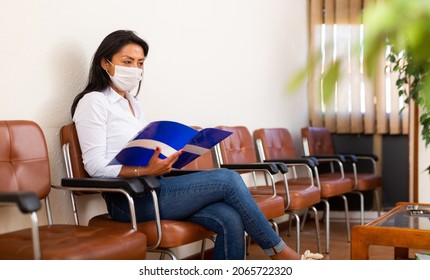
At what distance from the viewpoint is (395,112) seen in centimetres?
505

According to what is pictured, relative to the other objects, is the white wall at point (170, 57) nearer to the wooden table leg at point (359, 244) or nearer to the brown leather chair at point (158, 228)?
the brown leather chair at point (158, 228)

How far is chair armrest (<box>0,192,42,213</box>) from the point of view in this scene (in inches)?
54.9

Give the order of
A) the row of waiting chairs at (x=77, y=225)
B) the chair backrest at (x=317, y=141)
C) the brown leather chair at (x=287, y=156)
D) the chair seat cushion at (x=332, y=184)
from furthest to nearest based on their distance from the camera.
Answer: the chair backrest at (x=317, y=141), the chair seat cushion at (x=332, y=184), the brown leather chair at (x=287, y=156), the row of waiting chairs at (x=77, y=225)

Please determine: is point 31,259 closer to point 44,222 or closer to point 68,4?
point 44,222

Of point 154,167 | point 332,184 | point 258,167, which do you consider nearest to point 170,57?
point 258,167

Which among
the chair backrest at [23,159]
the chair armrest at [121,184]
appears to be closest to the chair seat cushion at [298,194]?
the chair armrest at [121,184]

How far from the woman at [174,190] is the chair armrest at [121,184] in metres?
0.14

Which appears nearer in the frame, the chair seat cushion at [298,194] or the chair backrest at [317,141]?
the chair seat cushion at [298,194]

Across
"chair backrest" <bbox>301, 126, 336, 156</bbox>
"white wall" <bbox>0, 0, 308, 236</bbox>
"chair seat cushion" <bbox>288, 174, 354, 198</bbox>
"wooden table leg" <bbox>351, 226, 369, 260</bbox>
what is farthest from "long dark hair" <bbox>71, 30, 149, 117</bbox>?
"chair backrest" <bbox>301, 126, 336, 156</bbox>

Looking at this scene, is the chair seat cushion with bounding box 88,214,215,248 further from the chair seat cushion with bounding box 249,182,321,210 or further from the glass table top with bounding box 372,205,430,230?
the chair seat cushion with bounding box 249,182,321,210

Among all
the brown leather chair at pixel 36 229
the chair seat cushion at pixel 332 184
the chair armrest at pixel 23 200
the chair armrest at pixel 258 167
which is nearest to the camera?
the chair armrest at pixel 23 200

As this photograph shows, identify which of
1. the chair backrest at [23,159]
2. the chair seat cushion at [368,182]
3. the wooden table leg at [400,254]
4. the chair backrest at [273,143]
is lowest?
the chair seat cushion at [368,182]

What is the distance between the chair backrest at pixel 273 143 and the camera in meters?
4.09

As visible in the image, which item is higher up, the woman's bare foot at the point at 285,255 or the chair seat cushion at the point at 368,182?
the woman's bare foot at the point at 285,255
